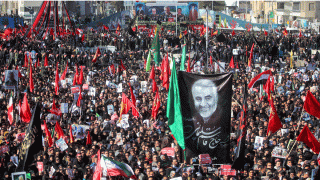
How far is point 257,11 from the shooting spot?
87.8 meters

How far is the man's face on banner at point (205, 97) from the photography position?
29.3 feet

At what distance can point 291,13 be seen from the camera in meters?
70.5

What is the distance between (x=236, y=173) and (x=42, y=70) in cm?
1647

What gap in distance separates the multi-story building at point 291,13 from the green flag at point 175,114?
5239 centimetres

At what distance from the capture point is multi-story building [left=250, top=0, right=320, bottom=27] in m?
63.8

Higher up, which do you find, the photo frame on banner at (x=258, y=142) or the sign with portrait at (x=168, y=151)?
the photo frame on banner at (x=258, y=142)

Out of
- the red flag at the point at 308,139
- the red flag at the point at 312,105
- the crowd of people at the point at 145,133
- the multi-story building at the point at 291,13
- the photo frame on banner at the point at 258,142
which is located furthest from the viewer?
the multi-story building at the point at 291,13

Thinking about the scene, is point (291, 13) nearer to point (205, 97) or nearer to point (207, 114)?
point (205, 97)

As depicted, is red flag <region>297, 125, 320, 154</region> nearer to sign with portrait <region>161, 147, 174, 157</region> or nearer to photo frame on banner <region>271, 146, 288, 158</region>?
photo frame on banner <region>271, 146, 288, 158</region>

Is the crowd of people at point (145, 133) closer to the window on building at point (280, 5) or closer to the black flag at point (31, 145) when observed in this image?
the black flag at point (31, 145)

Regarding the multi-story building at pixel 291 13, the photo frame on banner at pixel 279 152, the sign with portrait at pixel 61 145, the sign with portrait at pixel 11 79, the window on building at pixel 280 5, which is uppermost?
the window on building at pixel 280 5

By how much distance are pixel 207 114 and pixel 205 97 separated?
32 cm

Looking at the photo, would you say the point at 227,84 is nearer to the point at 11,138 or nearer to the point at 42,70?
the point at 11,138

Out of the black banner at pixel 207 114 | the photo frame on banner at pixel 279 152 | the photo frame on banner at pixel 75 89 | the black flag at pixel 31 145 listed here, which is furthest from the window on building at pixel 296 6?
the black flag at pixel 31 145
